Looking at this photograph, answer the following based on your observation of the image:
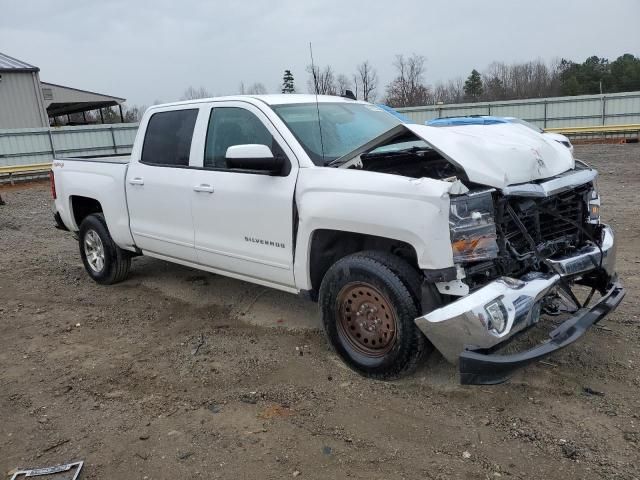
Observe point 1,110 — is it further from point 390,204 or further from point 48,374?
point 390,204

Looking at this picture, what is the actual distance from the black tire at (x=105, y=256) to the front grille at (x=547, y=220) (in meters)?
4.33

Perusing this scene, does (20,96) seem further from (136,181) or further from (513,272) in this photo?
(513,272)

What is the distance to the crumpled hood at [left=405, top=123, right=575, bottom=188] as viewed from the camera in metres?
3.37

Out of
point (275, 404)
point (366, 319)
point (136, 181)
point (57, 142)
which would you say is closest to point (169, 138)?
point (136, 181)

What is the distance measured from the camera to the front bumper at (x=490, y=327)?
3.04 m

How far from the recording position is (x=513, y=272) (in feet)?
11.4

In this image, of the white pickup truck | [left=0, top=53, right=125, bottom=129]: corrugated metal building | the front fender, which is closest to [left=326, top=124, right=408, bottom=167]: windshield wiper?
the white pickup truck

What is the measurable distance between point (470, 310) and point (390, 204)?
A: 79 cm

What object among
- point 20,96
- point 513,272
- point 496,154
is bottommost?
point 513,272

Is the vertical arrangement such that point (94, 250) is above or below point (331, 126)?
below

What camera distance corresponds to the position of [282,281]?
168 inches

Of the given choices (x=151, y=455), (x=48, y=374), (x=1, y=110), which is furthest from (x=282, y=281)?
(x=1, y=110)

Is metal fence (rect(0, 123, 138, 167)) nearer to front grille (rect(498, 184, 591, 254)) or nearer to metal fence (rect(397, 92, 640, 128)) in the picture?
metal fence (rect(397, 92, 640, 128))

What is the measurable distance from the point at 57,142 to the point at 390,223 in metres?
21.4
